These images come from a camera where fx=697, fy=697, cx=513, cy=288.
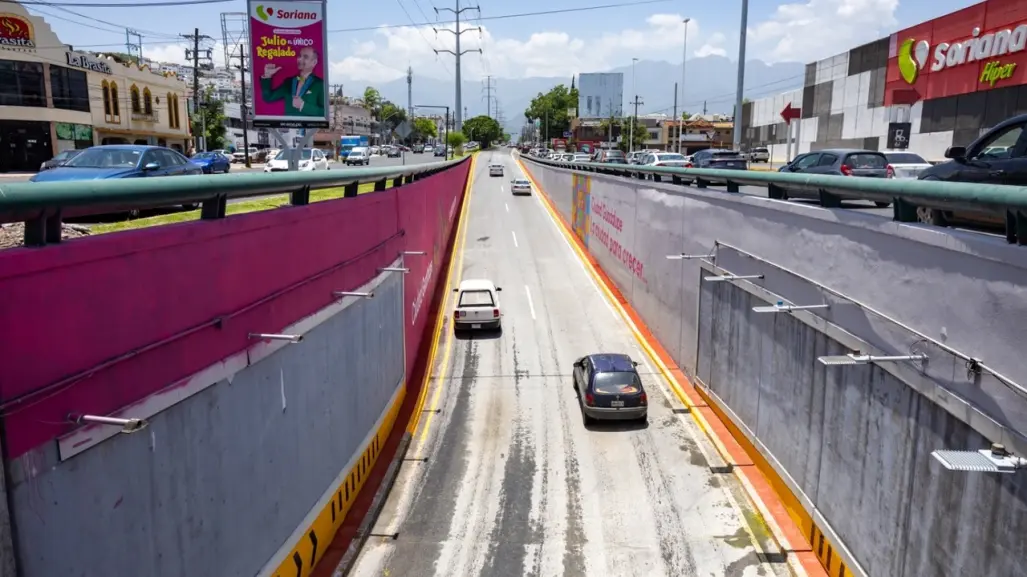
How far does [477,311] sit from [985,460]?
18.6m

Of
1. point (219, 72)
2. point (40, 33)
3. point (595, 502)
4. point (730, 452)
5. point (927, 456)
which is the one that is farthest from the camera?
point (219, 72)

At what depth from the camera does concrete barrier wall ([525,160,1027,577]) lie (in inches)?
297

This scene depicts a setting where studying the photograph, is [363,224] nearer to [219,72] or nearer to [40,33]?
[40,33]

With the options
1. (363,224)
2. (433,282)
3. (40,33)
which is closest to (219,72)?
(40,33)

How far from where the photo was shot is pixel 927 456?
28.3 feet

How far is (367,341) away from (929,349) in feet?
32.2

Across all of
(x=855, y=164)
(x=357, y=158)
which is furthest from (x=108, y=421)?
(x=357, y=158)

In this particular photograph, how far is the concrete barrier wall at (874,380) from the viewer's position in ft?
24.8

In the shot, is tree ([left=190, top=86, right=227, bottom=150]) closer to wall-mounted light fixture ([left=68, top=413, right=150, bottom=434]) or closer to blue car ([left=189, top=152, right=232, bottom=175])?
blue car ([left=189, top=152, right=232, bottom=175])

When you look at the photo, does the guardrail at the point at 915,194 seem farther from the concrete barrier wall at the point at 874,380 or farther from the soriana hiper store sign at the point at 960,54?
the soriana hiper store sign at the point at 960,54

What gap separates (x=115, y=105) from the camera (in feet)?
167

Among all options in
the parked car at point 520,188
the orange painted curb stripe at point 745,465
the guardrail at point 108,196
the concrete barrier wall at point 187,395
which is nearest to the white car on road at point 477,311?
the orange painted curb stripe at point 745,465

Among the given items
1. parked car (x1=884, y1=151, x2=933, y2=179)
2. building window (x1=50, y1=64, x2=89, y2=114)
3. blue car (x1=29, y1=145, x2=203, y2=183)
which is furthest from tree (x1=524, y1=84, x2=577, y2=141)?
blue car (x1=29, y1=145, x2=203, y2=183)

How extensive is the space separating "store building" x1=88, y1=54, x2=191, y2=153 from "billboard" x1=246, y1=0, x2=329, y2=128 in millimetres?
33720
